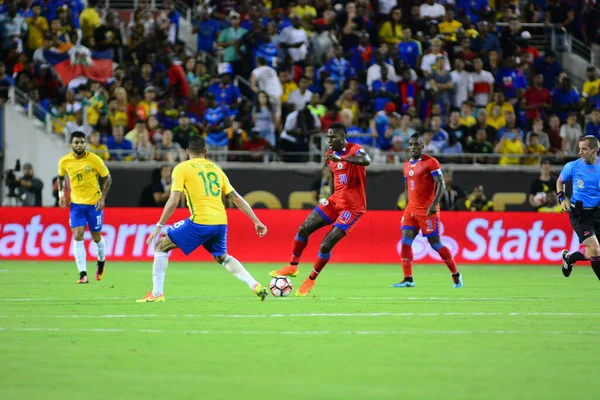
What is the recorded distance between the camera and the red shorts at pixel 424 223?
16.9 m

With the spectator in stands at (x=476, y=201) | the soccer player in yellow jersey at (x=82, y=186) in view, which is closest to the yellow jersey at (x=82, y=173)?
the soccer player in yellow jersey at (x=82, y=186)

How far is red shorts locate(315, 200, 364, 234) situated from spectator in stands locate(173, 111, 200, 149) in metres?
10.5

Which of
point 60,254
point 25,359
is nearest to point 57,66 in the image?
point 60,254

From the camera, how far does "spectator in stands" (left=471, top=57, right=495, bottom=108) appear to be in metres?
28.2

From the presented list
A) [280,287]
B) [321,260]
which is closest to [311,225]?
[321,260]

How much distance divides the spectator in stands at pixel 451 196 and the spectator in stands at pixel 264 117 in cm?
453

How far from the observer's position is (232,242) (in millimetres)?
24594

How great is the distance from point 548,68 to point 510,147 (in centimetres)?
443

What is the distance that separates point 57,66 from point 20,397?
2126cm

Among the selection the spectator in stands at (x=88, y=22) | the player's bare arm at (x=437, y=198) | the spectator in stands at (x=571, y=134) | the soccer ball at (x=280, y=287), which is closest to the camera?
the soccer ball at (x=280, y=287)

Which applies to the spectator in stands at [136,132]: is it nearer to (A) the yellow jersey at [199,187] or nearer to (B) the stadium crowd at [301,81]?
(B) the stadium crowd at [301,81]

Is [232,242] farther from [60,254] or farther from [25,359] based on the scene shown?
[25,359]

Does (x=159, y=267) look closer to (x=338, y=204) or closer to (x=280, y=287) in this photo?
(x=280, y=287)

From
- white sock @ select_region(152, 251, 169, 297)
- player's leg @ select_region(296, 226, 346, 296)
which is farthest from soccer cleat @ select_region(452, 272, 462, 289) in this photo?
white sock @ select_region(152, 251, 169, 297)
